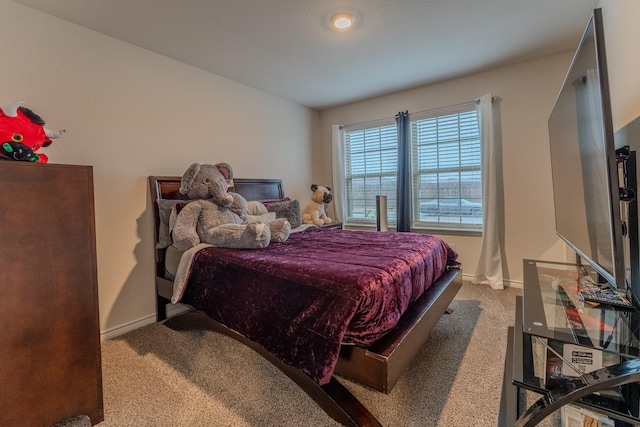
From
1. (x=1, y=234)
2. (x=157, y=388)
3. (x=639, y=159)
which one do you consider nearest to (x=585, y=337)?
(x=639, y=159)

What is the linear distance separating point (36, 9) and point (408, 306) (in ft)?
10.1

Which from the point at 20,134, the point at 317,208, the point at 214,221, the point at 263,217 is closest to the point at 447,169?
the point at 317,208

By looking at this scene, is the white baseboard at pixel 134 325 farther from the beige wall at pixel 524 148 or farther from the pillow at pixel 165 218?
the beige wall at pixel 524 148

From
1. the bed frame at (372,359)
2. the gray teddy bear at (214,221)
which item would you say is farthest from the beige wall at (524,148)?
the gray teddy bear at (214,221)

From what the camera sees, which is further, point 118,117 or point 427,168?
point 427,168

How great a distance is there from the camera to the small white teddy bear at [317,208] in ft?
12.3

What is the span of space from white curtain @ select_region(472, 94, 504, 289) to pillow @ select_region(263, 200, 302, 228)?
6.67 feet

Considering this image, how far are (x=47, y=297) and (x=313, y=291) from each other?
3.92 feet

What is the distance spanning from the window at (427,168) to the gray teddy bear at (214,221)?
2.09 meters

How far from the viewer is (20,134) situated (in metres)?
1.56

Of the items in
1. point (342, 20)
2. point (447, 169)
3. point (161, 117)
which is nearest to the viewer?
point (342, 20)

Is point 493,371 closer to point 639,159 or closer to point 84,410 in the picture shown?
point 639,159

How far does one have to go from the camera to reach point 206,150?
2961mm

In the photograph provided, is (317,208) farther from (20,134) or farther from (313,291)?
(20,134)
